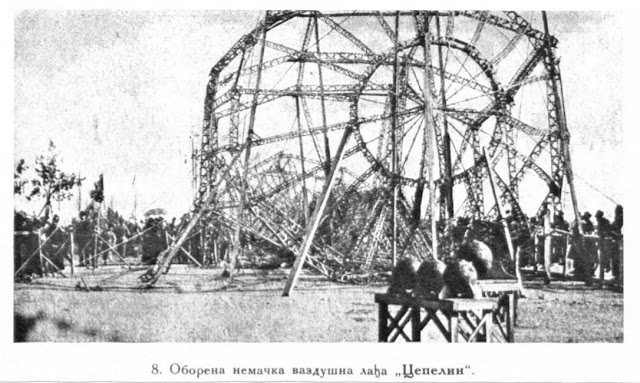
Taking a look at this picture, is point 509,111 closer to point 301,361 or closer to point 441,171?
point 441,171

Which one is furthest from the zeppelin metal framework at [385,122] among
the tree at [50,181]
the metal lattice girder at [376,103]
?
the tree at [50,181]

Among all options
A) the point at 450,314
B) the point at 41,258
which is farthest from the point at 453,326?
the point at 41,258

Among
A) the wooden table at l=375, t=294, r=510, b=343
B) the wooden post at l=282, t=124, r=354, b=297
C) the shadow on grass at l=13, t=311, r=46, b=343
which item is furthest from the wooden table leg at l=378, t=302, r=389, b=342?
the shadow on grass at l=13, t=311, r=46, b=343

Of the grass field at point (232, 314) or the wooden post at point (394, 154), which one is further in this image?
the wooden post at point (394, 154)

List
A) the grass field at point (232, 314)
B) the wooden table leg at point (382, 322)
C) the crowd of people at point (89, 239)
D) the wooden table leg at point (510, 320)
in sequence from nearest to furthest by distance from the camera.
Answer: the wooden table leg at point (382, 322) → the wooden table leg at point (510, 320) → the grass field at point (232, 314) → the crowd of people at point (89, 239)

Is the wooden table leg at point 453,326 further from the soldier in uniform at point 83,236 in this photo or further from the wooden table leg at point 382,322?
the soldier in uniform at point 83,236

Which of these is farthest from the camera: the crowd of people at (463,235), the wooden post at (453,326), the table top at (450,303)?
the crowd of people at (463,235)

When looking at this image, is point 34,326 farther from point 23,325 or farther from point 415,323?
point 415,323
